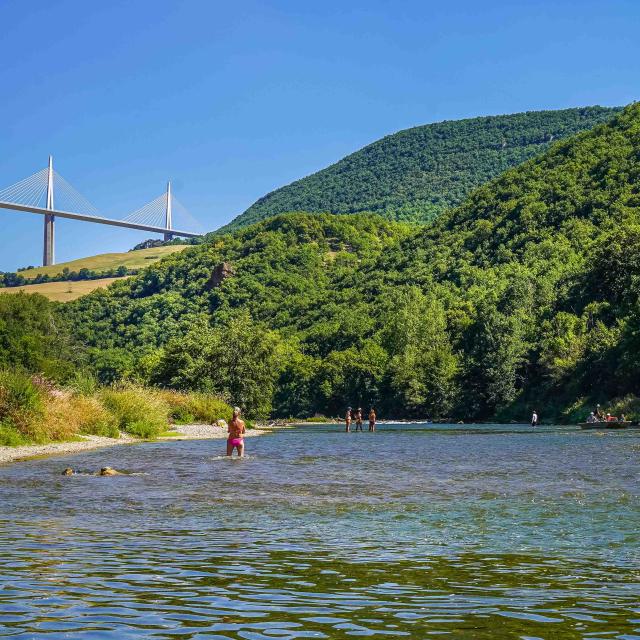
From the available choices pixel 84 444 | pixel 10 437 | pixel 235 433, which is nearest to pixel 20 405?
pixel 10 437

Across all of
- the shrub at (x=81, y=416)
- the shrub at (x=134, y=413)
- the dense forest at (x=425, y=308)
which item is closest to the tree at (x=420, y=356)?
the dense forest at (x=425, y=308)

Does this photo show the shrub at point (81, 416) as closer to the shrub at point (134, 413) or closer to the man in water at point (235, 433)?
the shrub at point (134, 413)

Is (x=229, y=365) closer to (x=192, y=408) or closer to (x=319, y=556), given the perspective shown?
(x=192, y=408)

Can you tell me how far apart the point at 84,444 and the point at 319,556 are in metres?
31.0

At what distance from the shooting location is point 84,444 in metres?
43.3

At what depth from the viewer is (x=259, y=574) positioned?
12.7 meters

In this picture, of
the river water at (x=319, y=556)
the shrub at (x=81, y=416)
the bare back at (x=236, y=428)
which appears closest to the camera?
the river water at (x=319, y=556)

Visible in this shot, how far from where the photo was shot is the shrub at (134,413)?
53.9m

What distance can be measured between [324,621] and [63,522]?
9.49m

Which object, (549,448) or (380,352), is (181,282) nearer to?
(380,352)

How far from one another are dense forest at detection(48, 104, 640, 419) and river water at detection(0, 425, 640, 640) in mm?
59450

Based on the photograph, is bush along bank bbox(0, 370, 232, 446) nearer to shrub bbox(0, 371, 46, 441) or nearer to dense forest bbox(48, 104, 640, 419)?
shrub bbox(0, 371, 46, 441)

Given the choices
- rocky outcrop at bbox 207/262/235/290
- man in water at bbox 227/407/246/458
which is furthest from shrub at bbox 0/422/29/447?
rocky outcrop at bbox 207/262/235/290

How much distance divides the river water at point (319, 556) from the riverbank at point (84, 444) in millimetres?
6672
